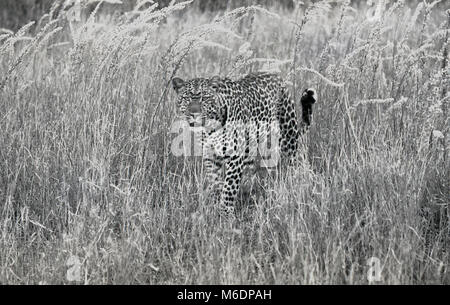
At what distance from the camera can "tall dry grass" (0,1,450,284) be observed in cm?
405

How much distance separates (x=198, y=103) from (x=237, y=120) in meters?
0.44

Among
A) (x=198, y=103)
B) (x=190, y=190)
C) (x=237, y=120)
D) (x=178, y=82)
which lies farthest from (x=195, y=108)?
(x=190, y=190)

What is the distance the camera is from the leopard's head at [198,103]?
5.27 metres

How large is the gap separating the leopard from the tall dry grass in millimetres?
166

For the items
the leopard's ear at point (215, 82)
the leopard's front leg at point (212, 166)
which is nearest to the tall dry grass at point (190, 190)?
the leopard's front leg at point (212, 166)

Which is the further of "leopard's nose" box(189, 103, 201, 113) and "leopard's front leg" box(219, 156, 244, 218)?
"leopard's front leg" box(219, 156, 244, 218)

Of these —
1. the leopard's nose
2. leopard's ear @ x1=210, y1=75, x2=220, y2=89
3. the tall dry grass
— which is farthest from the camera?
leopard's ear @ x1=210, y1=75, x2=220, y2=89

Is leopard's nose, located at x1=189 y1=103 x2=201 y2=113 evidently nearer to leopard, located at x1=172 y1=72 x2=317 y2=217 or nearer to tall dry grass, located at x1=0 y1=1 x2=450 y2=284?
leopard, located at x1=172 y1=72 x2=317 y2=217

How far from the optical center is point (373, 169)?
4594mm

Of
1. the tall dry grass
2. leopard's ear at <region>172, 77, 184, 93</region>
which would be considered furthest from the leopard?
the tall dry grass

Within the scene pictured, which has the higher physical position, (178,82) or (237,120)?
(178,82)

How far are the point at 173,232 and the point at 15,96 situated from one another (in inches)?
79.7

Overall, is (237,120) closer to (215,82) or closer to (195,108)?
(215,82)

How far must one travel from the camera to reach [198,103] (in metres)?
5.27
